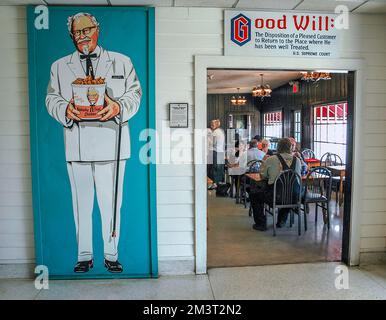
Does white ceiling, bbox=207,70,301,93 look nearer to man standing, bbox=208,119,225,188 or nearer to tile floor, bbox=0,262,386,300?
man standing, bbox=208,119,225,188

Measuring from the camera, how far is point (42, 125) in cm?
331

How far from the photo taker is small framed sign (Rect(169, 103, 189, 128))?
3.40m

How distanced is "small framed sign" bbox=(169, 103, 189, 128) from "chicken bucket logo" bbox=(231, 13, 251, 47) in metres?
0.76

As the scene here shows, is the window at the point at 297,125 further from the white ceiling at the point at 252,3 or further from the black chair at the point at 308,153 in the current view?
the white ceiling at the point at 252,3

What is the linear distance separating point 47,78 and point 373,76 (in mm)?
3050

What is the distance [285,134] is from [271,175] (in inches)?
270

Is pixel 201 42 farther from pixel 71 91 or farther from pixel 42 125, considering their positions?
pixel 42 125

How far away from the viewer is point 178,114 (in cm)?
341

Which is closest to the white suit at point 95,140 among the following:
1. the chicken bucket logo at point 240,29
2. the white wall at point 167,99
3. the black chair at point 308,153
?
the white wall at point 167,99

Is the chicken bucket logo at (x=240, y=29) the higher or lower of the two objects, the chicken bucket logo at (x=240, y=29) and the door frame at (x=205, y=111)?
the higher

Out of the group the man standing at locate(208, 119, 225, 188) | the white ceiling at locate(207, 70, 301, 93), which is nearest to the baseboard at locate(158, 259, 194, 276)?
the man standing at locate(208, 119, 225, 188)

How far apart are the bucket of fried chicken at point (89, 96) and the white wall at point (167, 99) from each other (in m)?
0.47

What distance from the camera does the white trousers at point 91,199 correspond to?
337 centimetres
